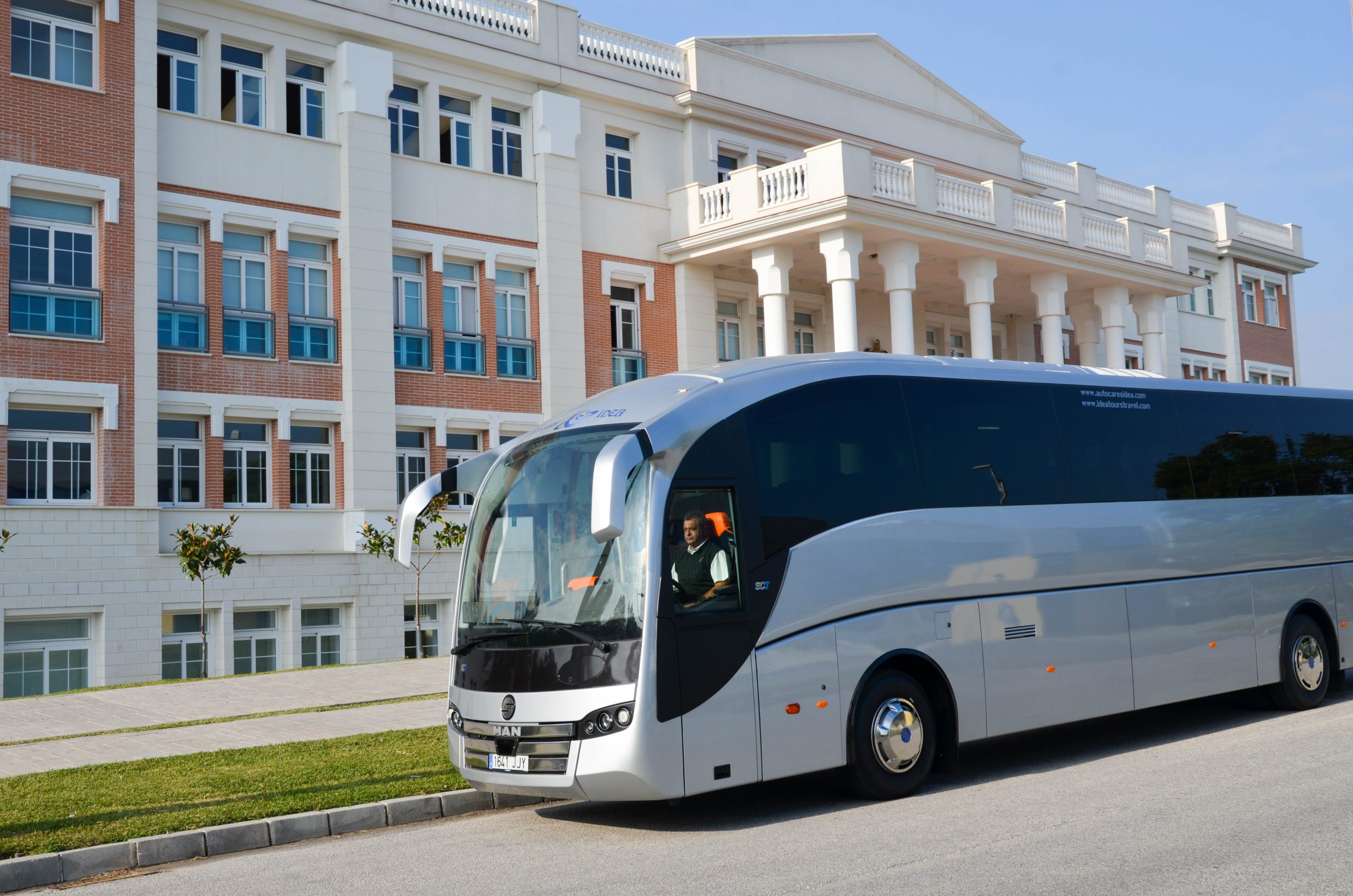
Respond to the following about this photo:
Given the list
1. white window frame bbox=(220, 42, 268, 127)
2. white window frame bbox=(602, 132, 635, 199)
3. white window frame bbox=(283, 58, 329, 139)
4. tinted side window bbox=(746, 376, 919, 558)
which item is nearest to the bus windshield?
tinted side window bbox=(746, 376, 919, 558)

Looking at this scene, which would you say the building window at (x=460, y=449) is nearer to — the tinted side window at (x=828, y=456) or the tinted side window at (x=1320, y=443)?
the tinted side window at (x=1320, y=443)

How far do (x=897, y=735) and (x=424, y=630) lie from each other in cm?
1752

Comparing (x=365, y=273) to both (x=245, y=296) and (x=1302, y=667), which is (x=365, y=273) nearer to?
(x=245, y=296)

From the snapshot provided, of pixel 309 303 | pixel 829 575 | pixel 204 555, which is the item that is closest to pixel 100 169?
pixel 309 303

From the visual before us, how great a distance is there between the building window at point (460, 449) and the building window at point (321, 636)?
3528 mm

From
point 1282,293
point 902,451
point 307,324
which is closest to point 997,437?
point 902,451

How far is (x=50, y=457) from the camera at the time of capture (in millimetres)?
22094

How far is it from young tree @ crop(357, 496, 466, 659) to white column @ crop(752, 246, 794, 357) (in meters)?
8.02

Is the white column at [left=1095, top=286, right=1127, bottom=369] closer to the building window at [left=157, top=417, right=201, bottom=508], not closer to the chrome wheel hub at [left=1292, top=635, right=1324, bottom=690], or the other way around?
the chrome wheel hub at [left=1292, top=635, right=1324, bottom=690]

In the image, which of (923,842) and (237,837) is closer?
(923,842)

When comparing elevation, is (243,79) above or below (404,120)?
above

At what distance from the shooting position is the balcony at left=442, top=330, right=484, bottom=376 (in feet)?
90.4

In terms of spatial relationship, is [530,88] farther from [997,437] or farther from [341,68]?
[997,437]

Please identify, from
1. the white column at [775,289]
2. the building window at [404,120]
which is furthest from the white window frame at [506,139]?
the white column at [775,289]
